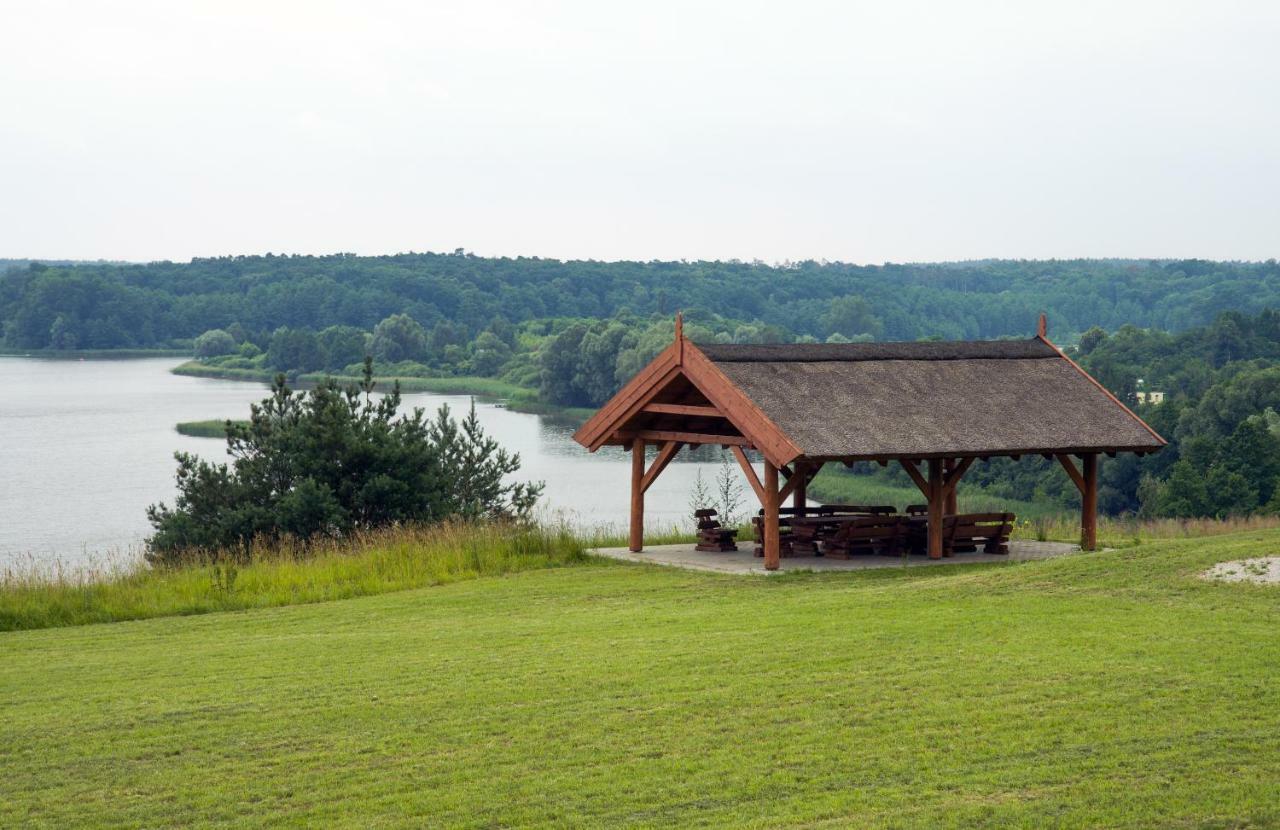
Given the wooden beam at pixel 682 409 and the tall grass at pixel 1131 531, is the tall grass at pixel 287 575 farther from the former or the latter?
the tall grass at pixel 1131 531

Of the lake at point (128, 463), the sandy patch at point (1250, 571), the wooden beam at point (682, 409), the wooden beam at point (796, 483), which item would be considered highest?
the wooden beam at point (682, 409)

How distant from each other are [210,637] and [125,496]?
134 ft

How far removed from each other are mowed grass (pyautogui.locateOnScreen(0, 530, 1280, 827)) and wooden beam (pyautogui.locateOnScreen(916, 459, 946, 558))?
16.5 ft

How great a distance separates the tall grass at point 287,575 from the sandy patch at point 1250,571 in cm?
946

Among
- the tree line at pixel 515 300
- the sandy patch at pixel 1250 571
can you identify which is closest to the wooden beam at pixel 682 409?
the sandy patch at pixel 1250 571

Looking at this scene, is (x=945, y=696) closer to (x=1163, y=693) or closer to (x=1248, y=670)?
(x=1163, y=693)

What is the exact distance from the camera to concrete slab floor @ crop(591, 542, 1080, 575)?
21562 millimetres

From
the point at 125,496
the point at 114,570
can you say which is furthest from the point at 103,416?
the point at 114,570

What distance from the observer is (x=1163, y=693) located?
37.7 ft

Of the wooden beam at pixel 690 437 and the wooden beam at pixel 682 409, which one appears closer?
the wooden beam at pixel 682 409

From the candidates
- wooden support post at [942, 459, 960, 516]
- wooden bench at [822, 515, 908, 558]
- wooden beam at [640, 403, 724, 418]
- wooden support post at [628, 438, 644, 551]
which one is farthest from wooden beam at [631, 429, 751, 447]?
wooden support post at [942, 459, 960, 516]

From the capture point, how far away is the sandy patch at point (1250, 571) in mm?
15906

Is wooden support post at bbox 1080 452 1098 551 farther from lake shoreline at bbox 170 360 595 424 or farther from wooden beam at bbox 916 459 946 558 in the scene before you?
lake shoreline at bbox 170 360 595 424

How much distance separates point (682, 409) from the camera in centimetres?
2261
